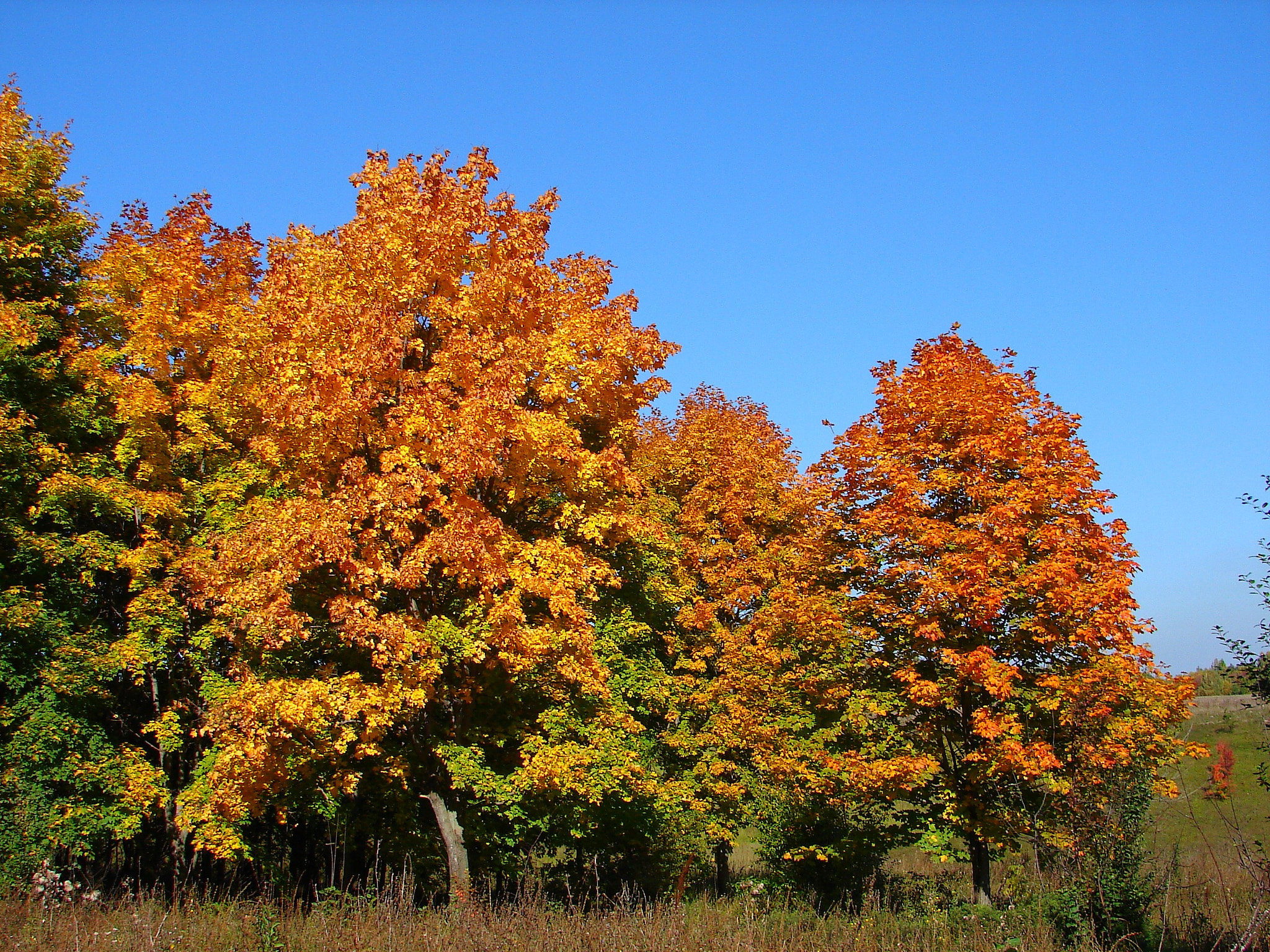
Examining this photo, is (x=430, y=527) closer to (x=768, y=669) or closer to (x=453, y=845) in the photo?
(x=453, y=845)

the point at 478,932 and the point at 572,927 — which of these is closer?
the point at 478,932

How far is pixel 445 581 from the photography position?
1415cm

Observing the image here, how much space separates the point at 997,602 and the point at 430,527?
917 cm

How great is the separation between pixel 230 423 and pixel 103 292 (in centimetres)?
375

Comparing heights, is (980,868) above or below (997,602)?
below

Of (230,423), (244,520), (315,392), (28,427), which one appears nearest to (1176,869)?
(315,392)

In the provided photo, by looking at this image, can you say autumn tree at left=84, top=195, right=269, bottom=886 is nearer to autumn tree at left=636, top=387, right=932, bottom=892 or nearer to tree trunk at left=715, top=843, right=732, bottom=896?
autumn tree at left=636, top=387, right=932, bottom=892

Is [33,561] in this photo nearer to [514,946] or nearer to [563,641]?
[563,641]

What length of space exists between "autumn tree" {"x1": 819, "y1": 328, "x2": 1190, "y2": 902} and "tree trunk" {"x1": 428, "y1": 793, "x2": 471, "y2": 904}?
793 centimetres

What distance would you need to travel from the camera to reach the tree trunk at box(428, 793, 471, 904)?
13.1m

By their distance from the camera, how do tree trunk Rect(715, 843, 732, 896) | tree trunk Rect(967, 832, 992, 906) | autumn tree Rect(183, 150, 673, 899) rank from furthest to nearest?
tree trunk Rect(715, 843, 732, 896), tree trunk Rect(967, 832, 992, 906), autumn tree Rect(183, 150, 673, 899)

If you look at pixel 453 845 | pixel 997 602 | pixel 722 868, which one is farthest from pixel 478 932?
pixel 722 868

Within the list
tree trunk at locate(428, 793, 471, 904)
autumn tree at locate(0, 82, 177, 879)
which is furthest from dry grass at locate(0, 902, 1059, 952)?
autumn tree at locate(0, 82, 177, 879)

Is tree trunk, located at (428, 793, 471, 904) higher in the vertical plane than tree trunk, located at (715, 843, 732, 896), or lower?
higher
